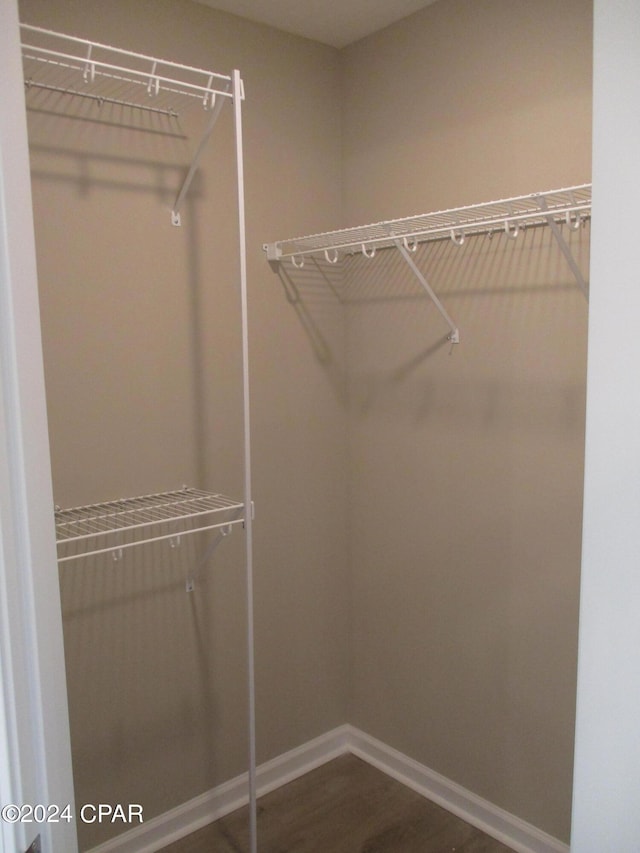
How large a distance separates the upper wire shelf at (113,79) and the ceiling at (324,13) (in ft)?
0.86

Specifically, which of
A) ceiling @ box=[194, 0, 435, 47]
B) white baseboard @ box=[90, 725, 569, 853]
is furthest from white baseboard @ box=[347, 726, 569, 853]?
ceiling @ box=[194, 0, 435, 47]

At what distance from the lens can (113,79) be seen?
202 centimetres

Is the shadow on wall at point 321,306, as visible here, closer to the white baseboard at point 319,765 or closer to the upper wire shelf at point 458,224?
the upper wire shelf at point 458,224

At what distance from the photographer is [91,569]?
2094 millimetres

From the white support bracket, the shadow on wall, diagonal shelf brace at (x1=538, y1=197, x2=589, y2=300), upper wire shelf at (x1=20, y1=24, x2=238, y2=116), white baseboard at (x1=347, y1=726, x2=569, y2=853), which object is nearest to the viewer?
diagonal shelf brace at (x1=538, y1=197, x2=589, y2=300)

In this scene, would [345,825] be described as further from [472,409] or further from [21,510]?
[21,510]

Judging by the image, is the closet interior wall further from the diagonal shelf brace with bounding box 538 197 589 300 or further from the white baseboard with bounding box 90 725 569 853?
the diagonal shelf brace with bounding box 538 197 589 300

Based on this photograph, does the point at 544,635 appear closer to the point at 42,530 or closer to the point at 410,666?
the point at 410,666

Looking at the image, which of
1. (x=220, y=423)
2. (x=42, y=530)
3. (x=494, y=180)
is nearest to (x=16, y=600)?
(x=42, y=530)

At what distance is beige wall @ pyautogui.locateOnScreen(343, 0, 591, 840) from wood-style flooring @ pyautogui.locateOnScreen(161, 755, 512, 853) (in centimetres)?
16

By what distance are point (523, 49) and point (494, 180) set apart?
363 millimetres

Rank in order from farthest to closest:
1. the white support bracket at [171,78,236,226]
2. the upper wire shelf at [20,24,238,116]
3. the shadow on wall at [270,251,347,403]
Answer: the shadow on wall at [270,251,347,403] < the white support bracket at [171,78,236,226] < the upper wire shelf at [20,24,238,116]

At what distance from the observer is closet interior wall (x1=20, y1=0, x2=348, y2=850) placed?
2.03 m

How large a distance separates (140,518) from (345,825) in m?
1.29
